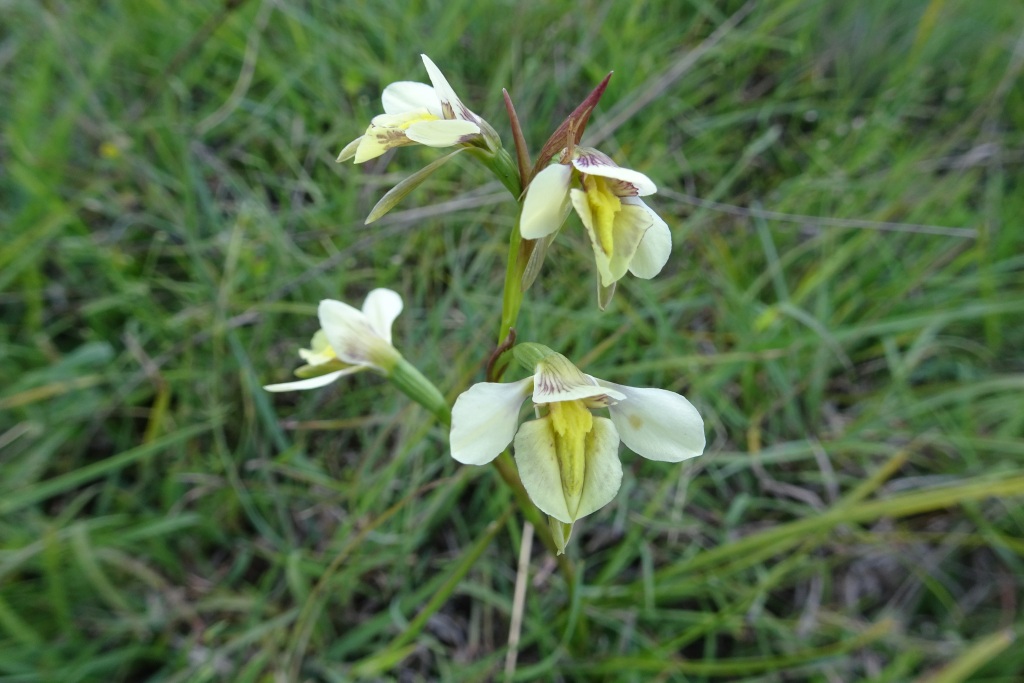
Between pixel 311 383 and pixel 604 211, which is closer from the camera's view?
pixel 604 211

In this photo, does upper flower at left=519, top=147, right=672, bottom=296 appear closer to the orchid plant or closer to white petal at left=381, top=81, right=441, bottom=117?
the orchid plant

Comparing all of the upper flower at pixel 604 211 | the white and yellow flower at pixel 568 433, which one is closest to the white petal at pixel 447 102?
the upper flower at pixel 604 211

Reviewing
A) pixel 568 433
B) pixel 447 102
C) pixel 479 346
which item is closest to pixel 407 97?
pixel 447 102

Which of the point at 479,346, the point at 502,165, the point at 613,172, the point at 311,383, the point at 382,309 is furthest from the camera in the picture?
the point at 479,346

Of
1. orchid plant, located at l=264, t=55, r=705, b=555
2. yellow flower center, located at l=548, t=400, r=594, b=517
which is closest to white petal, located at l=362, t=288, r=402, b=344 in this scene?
orchid plant, located at l=264, t=55, r=705, b=555

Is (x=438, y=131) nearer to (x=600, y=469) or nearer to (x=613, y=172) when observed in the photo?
(x=613, y=172)

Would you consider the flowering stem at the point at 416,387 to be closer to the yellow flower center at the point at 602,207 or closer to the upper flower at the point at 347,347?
the upper flower at the point at 347,347

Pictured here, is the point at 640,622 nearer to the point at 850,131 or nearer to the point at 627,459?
the point at 627,459
